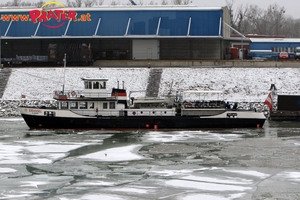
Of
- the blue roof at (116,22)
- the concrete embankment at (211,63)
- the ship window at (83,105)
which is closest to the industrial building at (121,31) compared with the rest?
the blue roof at (116,22)

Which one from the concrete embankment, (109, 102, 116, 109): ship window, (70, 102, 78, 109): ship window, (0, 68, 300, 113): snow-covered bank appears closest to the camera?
(70, 102, 78, 109): ship window

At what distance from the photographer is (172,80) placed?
66.8 meters

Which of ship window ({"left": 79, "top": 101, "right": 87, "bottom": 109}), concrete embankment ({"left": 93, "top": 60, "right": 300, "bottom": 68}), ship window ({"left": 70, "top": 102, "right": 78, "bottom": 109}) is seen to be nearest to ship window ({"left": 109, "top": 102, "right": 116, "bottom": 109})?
ship window ({"left": 79, "top": 101, "right": 87, "bottom": 109})

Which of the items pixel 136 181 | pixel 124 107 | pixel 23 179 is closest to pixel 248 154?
pixel 136 181

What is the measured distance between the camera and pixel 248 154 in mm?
35531

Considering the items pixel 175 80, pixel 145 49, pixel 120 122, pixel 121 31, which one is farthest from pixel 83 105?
pixel 145 49

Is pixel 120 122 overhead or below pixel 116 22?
below

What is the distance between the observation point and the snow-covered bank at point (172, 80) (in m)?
63.4

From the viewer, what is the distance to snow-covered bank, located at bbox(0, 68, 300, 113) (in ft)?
208

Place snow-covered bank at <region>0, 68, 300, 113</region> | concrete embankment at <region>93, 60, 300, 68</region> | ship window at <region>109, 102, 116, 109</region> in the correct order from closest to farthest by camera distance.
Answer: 1. ship window at <region>109, 102, 116, 109</region>
2. snow-covered bank at <region>0, 68, 300, 113</region>
3. concrete embankment at <region>93, 60, 300, 68</region>

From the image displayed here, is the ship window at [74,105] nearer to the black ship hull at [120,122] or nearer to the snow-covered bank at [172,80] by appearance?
the black ship hull at [120,122]

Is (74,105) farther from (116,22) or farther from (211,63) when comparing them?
(116,22)

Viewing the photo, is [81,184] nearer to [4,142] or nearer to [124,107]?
[4,142]

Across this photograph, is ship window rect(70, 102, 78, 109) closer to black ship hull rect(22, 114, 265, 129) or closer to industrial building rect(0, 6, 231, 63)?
black ship hull rect(22, 114, 265, 129)
